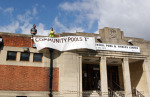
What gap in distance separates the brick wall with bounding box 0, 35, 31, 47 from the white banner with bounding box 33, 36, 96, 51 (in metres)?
0.81

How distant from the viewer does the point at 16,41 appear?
16.3 meters

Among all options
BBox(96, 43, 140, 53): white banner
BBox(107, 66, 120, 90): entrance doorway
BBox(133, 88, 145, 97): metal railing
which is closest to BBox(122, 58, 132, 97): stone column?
BBox(96, 43, 140, 53): white banner

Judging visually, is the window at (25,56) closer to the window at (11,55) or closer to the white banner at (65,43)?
the window at (11,55)

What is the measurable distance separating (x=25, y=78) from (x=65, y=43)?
15.7 feet

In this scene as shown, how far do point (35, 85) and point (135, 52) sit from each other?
10751mm

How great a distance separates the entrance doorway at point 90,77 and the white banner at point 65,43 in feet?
17.6

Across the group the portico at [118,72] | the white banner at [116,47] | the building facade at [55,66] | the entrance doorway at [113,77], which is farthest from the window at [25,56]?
the entrance doorway at [113,77]

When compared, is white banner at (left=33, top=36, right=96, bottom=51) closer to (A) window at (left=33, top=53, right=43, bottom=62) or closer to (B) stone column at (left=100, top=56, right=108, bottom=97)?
(A) window at (left=33, top=53, right=43, bottom=62)

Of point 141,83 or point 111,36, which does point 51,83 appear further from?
point 141,83

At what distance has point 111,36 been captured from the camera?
18.5m

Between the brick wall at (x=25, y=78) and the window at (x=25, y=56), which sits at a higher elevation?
the window at (x=25, y=56)

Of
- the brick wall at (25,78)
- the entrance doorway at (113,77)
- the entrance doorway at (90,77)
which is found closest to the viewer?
the brick wall at (25,78)

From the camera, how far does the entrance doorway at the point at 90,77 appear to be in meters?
21.4

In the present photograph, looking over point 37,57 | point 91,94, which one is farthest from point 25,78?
point 91,94
